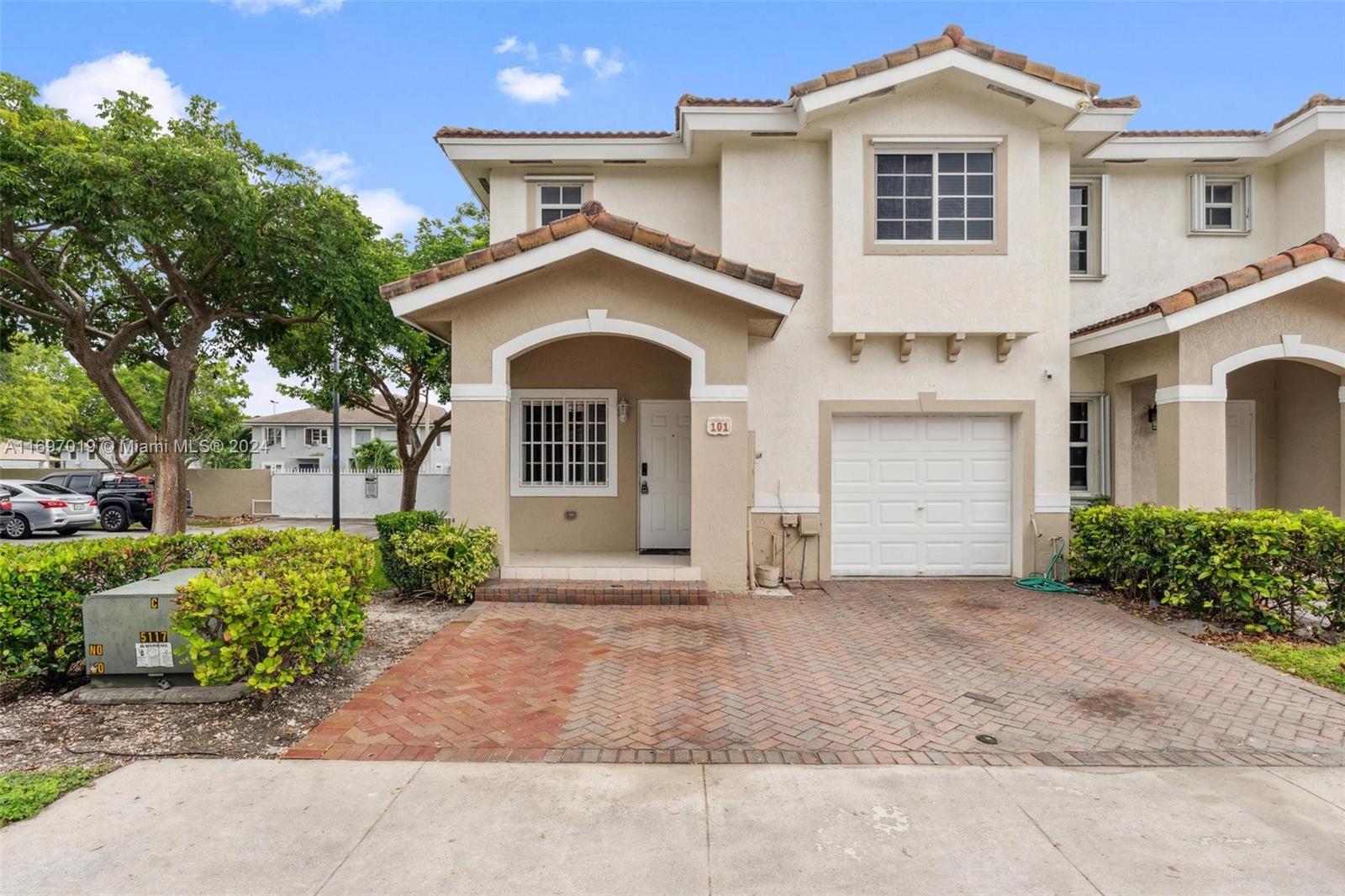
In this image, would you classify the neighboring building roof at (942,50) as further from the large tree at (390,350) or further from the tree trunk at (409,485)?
the tree trunk at (409,485)

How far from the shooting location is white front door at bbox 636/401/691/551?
1019 cm

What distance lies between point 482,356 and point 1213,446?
9.44 metres

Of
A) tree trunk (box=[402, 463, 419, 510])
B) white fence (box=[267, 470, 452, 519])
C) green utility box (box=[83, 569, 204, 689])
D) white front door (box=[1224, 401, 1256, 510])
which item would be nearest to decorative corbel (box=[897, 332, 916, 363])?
white front door (box=[1224, 401, 1256, 510])

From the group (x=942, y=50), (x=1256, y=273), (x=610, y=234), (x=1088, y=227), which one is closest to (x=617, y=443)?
(x=610, y=234)

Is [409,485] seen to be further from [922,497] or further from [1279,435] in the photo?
[1279,435]

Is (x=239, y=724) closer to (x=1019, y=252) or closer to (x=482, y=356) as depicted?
(x=482, y=356)

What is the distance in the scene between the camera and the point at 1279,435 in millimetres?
10312

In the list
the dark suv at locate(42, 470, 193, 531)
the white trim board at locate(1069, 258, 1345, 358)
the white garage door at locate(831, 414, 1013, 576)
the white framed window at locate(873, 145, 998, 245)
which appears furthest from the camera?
the dark suv at locate(42, 470, 193, 531)

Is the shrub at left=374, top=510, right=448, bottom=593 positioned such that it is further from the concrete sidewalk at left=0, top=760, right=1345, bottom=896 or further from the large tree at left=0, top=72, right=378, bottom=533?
the large tree at left=0, top=72, right=378, bottom=533

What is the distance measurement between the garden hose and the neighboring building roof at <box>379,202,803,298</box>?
5200 mm

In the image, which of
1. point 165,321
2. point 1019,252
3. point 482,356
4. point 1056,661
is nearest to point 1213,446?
point 1019,252

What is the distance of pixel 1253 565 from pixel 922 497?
3637 millimetres

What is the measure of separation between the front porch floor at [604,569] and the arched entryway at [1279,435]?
8582 mm

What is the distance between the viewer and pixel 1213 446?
334 inches
